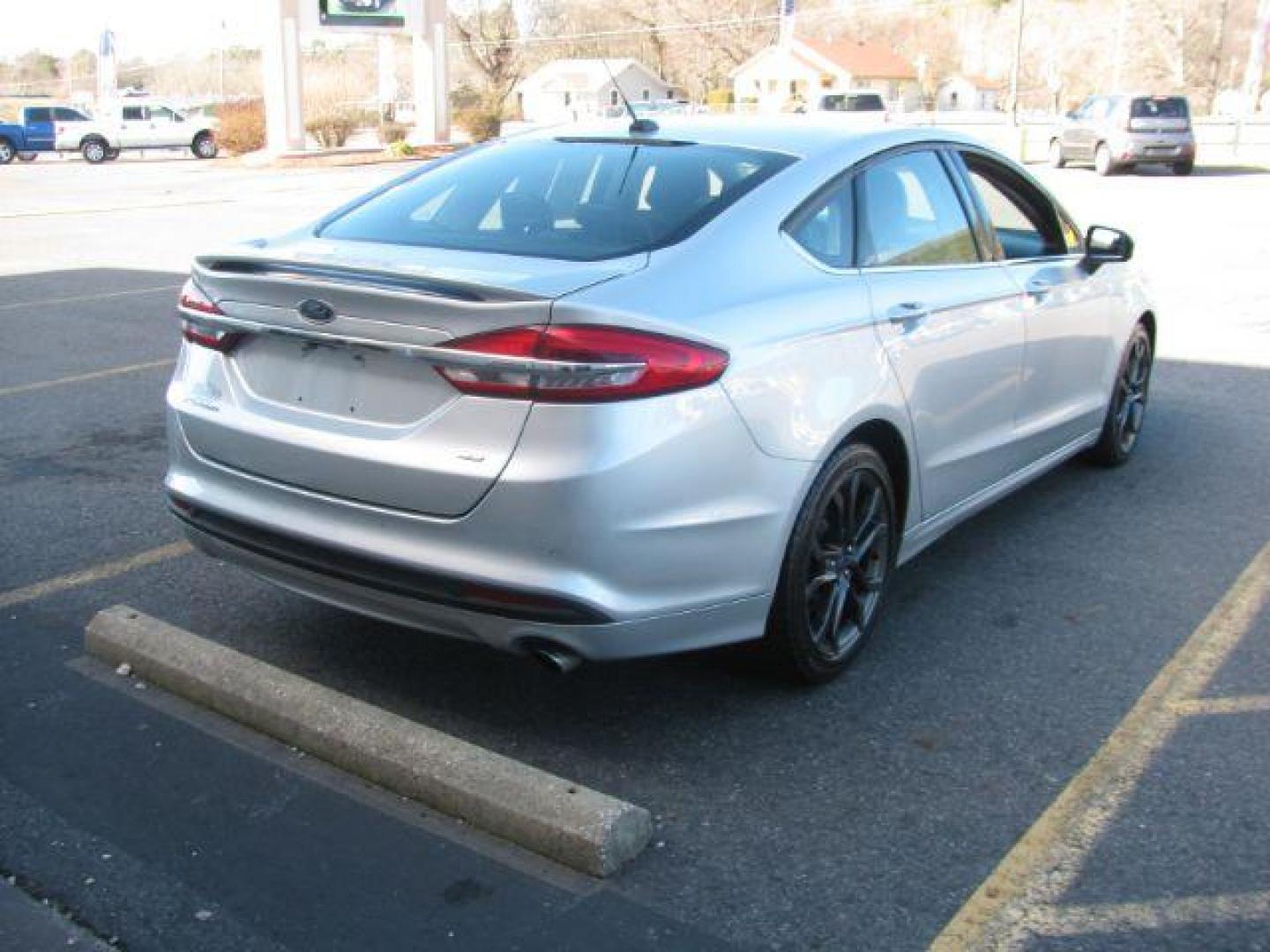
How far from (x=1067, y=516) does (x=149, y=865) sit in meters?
4.10

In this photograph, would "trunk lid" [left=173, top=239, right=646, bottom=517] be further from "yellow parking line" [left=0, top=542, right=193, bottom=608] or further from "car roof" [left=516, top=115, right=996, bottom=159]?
"yellow parking line" [left=0, top=542, right=193, bottom=608]

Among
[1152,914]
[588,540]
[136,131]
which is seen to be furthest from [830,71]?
[1152,914]

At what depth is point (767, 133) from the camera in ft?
14.2

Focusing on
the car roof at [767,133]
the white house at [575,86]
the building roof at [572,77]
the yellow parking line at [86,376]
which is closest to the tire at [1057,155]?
the yellow parking line at [86,376]

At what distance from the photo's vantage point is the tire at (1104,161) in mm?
28312

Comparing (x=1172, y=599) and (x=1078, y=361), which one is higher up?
(x=1078, y=361)

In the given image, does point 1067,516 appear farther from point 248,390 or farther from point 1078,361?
point 248,390

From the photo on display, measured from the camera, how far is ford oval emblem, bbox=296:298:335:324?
3.40 metres

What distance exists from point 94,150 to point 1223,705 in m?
45.7

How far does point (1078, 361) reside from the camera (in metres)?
5.53

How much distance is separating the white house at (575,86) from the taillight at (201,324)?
82.0 metres

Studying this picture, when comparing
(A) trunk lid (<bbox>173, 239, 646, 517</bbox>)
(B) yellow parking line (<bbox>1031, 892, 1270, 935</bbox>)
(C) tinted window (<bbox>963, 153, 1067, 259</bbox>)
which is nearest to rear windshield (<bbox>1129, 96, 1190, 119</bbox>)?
(C) tinted window (<bbox>963, 153, 1067, 259</bbox>)

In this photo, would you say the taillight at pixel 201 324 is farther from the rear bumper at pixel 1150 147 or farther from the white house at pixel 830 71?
the white house at pixel 830 71

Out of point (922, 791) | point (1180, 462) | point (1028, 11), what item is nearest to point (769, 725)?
point (922, 791)
